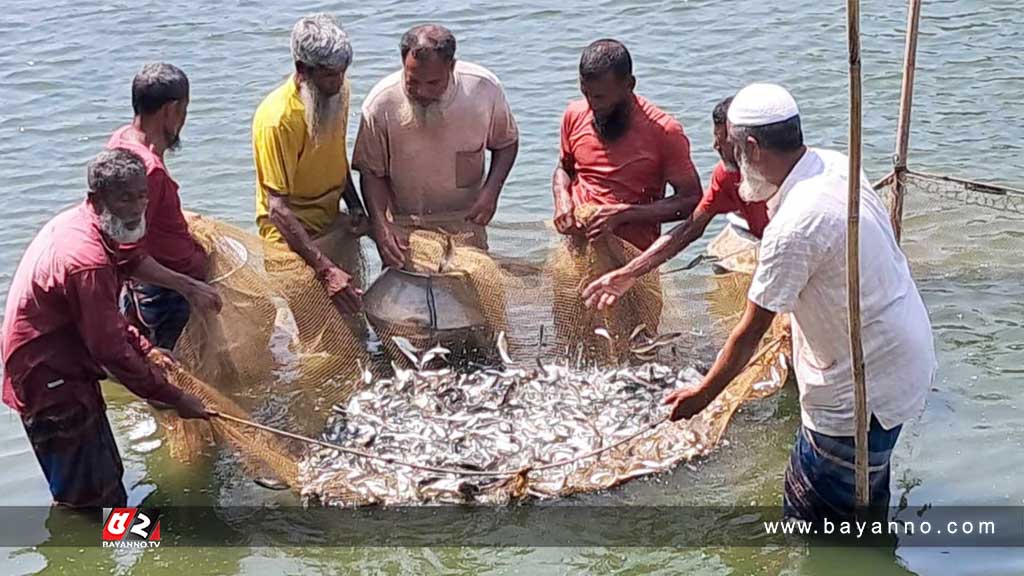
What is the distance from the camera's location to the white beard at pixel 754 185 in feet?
17.4

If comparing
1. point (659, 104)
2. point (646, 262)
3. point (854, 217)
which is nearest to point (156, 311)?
point (646, 262)

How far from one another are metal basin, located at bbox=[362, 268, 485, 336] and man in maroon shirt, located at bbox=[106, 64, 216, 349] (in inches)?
47.8

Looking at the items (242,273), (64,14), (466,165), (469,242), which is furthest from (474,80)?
(64,14)

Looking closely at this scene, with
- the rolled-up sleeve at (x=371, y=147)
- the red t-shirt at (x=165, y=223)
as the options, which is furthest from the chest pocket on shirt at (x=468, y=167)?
the red t-shirt at (x=165, y=223)

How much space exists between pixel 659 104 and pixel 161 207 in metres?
7.08

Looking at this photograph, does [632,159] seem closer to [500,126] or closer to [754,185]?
[500,126]

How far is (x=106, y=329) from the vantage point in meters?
5.86

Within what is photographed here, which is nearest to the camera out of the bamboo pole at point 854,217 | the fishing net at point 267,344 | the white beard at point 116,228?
the bamboo pole at point 854,217

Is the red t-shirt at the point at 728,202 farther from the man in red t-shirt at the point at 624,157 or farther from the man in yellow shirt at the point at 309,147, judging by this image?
the man in yellow shirt at the point at 309,147

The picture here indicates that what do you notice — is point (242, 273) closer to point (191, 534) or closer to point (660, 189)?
point (191, 534)

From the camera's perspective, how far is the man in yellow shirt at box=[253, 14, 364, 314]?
7.36 meters

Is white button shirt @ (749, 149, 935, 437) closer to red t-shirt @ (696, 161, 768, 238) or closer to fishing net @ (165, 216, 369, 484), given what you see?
red t-shirt @ (696, 161, 768, 238)

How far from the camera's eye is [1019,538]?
6398mm

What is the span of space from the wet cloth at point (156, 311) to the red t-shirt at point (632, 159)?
2.60m
